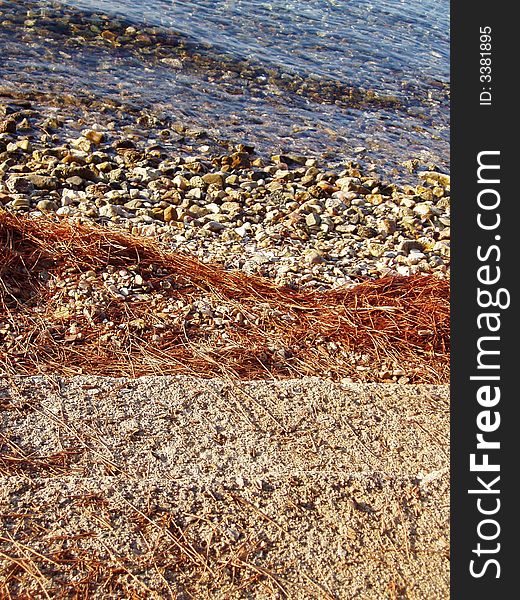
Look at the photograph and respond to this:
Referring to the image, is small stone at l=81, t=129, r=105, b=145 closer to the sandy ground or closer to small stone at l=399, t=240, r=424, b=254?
small stone at l=399, t=240, r=424, b=254

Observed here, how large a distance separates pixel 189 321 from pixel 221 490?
1199 mm

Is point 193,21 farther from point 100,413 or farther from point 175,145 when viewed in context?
point 100,413

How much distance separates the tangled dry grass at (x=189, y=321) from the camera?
3.06m

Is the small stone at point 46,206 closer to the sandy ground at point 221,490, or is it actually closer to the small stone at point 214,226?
the small stone at point 214,226

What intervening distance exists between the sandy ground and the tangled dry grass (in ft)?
0.70

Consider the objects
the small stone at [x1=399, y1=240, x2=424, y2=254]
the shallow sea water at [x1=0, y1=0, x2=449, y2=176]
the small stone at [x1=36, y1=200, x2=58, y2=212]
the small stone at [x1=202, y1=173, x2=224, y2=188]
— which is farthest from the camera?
the shallow sea water at [x1=0, y1=0, x2=449, y2=176]

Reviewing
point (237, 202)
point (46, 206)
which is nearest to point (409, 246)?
point (237, 202)

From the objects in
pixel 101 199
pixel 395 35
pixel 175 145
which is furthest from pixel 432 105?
pixel 101 199

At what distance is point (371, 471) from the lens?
2.48 m

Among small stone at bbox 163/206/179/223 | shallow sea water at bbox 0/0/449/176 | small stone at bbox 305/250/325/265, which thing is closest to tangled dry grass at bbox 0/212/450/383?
small stone at bbox 305/250/325/265

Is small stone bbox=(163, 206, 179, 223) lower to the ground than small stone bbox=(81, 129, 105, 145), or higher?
lower

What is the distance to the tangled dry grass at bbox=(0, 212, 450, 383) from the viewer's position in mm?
3064

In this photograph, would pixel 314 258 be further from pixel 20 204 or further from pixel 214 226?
pixel 20 204

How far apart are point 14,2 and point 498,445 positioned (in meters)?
9.41
